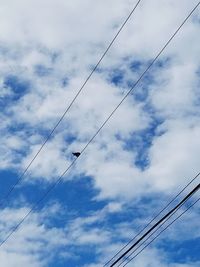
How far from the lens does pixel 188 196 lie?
14055 mm

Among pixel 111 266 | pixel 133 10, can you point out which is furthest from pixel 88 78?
pixel 111 266

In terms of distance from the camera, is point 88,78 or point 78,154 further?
point 78,154

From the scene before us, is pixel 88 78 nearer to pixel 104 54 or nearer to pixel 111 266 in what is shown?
pixel 104 54

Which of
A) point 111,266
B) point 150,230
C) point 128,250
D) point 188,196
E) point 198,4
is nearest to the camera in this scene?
point 198,4

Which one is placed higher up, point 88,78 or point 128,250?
point 88,78

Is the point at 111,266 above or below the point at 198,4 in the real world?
below

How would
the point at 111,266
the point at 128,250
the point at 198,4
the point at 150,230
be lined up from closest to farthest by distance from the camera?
the point at 198,4 < the point at 150,230 < the point at 128,250 < the point at 111,266

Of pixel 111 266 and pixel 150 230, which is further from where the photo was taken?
pixel 111 266

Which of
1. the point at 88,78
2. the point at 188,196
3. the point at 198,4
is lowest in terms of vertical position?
the point at 188,196

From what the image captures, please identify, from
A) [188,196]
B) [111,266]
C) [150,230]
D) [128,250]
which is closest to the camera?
[188,196]

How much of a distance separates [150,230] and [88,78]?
5.02 m

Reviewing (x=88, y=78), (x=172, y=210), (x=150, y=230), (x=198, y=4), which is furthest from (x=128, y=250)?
(x=198, y=4)

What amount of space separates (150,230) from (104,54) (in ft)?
18.0

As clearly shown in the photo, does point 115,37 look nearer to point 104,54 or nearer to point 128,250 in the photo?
point 104,54
